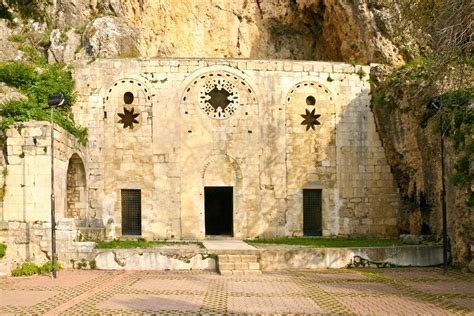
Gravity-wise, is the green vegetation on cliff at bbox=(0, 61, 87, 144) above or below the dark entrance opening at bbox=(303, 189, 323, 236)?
above

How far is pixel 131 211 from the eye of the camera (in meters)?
20.3

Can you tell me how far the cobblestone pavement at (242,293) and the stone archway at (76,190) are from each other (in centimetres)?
523

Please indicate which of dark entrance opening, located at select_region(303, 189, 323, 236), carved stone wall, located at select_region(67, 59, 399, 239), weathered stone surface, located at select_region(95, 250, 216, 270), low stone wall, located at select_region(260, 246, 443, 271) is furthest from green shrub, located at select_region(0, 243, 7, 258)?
dark entrance opening, located at select_region(303, 189, 323, 236)

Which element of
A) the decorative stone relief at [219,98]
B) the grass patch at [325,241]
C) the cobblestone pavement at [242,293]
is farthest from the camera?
the decorative stone relief at [219,98]

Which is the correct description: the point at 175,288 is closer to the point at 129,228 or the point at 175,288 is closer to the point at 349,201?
the point at 129,228

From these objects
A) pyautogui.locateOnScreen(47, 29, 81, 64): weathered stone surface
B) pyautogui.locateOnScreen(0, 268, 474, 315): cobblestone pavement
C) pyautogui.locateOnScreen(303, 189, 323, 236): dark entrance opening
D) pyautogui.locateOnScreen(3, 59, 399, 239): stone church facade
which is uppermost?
pyautogui.locateOnScreen(47, 29, 81, 64): weathered stone surface

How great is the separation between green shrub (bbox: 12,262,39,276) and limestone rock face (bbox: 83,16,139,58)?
33.2ft

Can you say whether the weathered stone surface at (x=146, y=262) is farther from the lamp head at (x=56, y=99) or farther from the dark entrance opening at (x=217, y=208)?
the dark entrance opening at (x=217, y=208)

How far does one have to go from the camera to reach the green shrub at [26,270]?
1424 cm

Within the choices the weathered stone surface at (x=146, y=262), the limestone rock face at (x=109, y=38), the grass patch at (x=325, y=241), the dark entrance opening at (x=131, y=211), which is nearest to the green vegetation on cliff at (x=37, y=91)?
the limestone rock face at (x=109, y=38)

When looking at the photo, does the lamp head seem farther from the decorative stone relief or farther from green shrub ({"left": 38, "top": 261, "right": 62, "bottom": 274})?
the decorative stone relief

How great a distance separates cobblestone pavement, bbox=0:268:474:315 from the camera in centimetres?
969

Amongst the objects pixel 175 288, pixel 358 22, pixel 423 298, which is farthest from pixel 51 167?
pixel 358 22

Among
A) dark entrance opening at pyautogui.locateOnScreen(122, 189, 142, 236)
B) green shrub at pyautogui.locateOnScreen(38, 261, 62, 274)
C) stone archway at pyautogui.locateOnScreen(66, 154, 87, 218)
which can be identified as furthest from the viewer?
dark entrance opening at pyautogui.locateOnScreen(122, 189, 142, 236)
